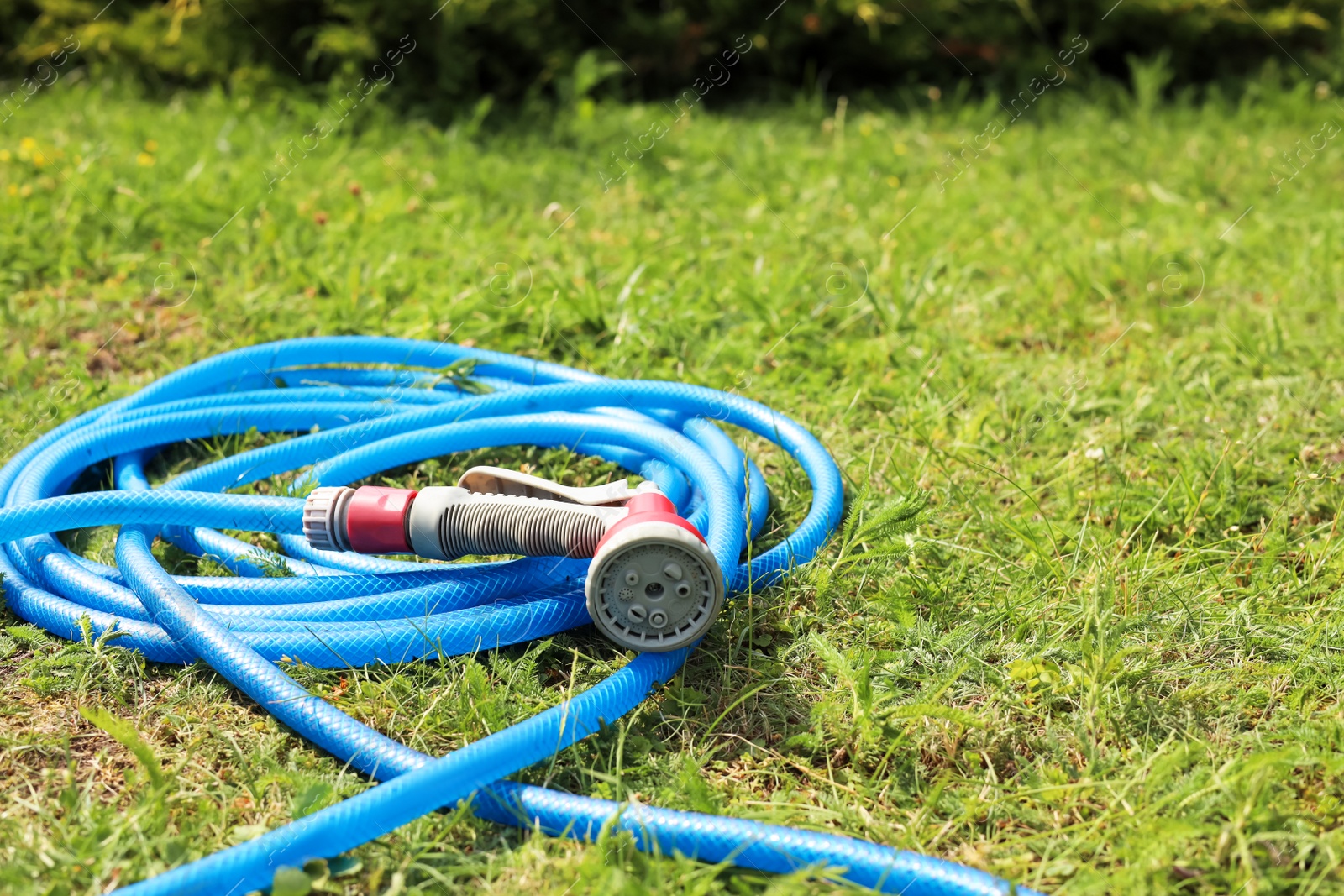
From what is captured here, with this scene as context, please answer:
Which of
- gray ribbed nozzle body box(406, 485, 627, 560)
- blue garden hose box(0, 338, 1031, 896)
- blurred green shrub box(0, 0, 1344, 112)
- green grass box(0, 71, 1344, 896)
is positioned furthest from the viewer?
blurred green shrub box(0, 0, 1344, 112)

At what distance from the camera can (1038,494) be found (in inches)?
103

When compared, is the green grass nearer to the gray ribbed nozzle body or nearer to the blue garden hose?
the blue garden hose

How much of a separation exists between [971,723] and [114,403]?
221 cm

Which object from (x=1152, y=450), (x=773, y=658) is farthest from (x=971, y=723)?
(x=1152, y=450)

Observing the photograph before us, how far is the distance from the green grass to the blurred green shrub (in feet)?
1.08

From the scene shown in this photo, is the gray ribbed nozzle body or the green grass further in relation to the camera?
the gray ribbed nozzle body

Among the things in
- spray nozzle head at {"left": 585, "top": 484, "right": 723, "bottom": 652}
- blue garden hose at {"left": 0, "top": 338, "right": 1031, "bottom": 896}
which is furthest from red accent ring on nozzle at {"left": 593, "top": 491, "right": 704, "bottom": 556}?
blue garden hose at {"left": 0, "top": 338, "right": 1031, "bottom": 896}

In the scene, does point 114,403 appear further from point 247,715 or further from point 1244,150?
point 1244,150

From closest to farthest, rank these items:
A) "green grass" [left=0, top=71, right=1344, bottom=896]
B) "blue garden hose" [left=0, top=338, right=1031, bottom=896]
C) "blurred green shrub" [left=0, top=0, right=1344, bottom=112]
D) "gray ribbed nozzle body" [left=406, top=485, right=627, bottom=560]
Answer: "blue garden hose" [left=0, top=338, right=1031, bottom=896] < "green grass" [left=0, top=71, right=1344, bottom=896] < "gray ribbed nozzle body" [left=406, top=485, right=627, bottom=560] < "blurred green shrub" [left=0, top=0, right=1344, bottom=112]

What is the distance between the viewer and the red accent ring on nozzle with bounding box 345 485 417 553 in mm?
1993

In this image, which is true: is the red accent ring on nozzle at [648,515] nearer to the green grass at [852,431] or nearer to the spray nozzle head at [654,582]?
the spray nozzle head at [654,582]

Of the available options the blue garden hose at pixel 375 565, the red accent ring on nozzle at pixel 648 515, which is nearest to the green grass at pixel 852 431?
the blue garden hose at pixel 375 565

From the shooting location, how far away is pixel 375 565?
88.0 inches

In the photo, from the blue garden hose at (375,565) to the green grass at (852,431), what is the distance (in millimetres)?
67
